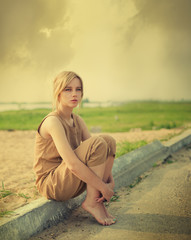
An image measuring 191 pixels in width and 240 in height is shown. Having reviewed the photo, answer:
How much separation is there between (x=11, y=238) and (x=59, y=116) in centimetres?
101

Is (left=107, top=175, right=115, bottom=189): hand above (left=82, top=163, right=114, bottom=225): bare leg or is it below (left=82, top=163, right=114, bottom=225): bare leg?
above

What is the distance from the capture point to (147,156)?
4.13 meters

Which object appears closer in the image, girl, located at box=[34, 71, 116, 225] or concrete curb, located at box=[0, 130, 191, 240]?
concrete curb, located at box=[0, 130, 191, 240]

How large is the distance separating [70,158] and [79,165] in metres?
0.09

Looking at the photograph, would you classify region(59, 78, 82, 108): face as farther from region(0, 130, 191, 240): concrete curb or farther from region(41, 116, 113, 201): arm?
region(0, 130, 191, 240): concrete curb

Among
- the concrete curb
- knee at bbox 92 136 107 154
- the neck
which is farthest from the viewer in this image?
the neck

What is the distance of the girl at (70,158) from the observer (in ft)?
6.93

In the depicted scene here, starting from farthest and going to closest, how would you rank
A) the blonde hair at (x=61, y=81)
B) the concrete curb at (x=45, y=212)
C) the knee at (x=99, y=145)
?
the blonde hair at (x=61, y=81) < the knee at (x=99, y=145) < the concrete curb at (x=45, y=212)

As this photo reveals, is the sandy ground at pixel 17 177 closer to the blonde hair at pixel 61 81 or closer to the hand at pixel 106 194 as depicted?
the hand at pixel 106 194

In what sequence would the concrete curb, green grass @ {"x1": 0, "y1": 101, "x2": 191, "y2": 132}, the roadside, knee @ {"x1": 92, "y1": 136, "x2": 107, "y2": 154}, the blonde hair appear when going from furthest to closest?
green grass @ {"x1": 0, "y1": 101, "x2": 191, "y2": 132}, the blonde hair, knee @ {"x1": 92, "y1": 136, "x2": 107, "y2": 154}, the roadside, the concrete curb

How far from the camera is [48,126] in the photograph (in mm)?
2211

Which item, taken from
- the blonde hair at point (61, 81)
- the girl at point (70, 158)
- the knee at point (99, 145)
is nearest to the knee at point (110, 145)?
the girl at point (70, 158)

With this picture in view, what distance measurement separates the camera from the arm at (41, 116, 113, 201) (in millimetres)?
2070

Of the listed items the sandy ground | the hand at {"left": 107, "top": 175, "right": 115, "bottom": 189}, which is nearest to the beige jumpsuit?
the hand at {"left": 107, "top": 175, "right": 115, "bottom": 189}
